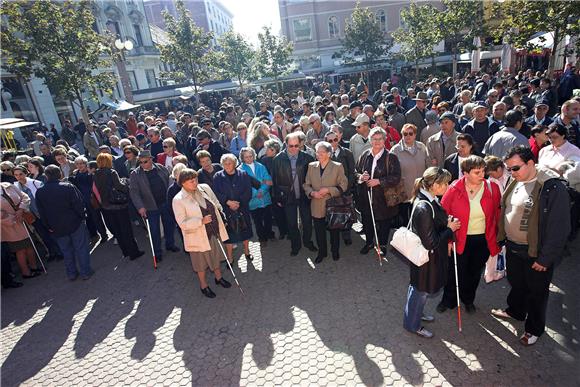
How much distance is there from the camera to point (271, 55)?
29.5 metres

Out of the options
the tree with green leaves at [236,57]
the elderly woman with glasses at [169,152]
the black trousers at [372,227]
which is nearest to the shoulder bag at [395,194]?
the black trousers at [372,227]

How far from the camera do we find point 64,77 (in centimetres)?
1477

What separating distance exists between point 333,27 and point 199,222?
43.4m

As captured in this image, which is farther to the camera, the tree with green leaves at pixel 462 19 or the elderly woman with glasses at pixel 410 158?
the tree with green leaves at pixel 462 19

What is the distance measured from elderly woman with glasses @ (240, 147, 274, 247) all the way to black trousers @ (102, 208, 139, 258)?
8.11ft

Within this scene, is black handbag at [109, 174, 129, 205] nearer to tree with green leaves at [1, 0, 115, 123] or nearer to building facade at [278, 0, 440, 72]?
tree with green leaves at [1, 0, 115, 123]

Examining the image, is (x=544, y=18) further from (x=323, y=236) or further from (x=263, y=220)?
(x=263, y=220)

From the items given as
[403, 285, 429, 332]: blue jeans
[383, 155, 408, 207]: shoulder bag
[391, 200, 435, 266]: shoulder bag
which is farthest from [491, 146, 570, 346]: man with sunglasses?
[383, 155, 408, 207]: shoulder bag

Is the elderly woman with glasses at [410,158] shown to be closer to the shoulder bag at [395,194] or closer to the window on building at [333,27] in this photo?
the shoulder bag at [395,194]

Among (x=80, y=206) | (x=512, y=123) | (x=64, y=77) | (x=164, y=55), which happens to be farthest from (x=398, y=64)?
(x=80, y=206)

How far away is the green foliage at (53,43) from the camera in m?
13.8

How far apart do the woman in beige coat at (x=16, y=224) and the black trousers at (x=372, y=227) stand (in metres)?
6.21

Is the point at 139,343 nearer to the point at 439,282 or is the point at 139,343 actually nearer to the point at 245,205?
the point at 245,205

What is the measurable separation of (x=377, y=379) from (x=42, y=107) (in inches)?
1091
